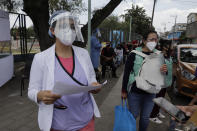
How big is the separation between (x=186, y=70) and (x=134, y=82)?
3.31m

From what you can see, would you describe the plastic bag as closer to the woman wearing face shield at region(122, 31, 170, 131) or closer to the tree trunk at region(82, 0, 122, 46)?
the woman wearing face shield at region(122, 31, 170, 131)

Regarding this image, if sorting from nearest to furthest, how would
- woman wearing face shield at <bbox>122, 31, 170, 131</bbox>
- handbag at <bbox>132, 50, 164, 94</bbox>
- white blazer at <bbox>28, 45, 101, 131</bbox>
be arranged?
white blazer at <bbox>28, 45, 101, 131</bbox> → handbag at <bbox>132, 50, 164, 94</bbox> → woman wearing face shield at <bbox>122, 31, 170, 131</bbox>

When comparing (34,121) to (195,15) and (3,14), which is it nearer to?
(3,14)

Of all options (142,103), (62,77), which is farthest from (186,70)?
(62,77)

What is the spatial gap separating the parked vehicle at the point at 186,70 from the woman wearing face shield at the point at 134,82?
2.67 meters

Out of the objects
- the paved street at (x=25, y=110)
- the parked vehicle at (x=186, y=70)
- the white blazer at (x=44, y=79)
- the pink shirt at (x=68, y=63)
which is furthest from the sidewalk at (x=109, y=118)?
the pink shirt at (x=68, y=63)

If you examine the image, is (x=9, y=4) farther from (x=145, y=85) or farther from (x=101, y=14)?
(x=145, y=85)

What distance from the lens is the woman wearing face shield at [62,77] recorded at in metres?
1.44

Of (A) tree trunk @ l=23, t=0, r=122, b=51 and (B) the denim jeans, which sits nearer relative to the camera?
(B) the denim jeans

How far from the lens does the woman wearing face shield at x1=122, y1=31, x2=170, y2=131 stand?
2.49 meters

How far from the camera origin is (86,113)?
5.20 feet

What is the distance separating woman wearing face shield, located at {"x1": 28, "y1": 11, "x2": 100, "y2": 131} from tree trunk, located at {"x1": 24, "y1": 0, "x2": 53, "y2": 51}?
5156 mm

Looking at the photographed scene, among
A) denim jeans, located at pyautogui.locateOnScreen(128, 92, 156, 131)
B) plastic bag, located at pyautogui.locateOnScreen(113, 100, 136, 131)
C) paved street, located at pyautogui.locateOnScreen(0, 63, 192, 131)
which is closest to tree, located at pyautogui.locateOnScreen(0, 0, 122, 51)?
paved street, located at pyautogui.locateOnScreen(0, 63, 192, 131)

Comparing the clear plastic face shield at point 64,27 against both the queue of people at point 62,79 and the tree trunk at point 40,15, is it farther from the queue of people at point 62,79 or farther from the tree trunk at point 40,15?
the tree trunk at point 40,15
